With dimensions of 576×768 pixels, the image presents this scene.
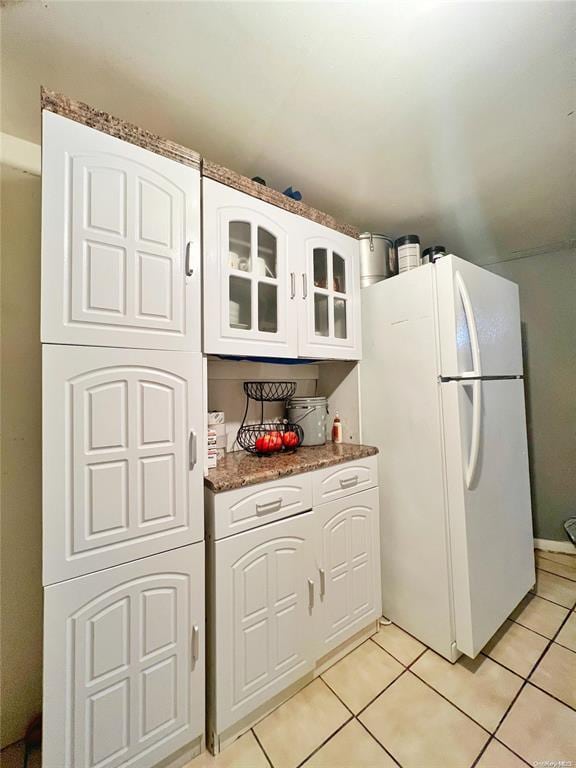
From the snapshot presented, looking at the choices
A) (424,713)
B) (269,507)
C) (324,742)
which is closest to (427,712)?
(424,713)

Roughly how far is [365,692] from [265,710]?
16.1 inches

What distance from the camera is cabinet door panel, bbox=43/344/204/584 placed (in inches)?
32.2

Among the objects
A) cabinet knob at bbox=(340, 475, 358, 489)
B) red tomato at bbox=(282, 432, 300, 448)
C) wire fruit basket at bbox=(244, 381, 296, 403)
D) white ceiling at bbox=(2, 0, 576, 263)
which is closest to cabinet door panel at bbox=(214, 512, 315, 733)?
cabinet knob at bbox=(340, 475, 358, 489)

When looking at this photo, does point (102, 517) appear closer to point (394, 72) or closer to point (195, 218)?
point (195, 218)

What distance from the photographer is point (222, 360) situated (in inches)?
62.0

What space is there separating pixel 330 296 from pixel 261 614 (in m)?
1.44

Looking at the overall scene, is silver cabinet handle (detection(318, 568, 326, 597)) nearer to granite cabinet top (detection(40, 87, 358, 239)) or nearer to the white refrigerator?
the white refrigerator

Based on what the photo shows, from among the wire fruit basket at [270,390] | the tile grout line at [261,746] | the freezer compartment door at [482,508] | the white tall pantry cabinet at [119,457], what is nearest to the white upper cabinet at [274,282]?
the white tall pantry cabinet at [119,457]

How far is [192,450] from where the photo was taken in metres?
1.03

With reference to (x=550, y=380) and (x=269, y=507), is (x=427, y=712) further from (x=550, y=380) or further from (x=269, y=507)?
(x=550, y=380)

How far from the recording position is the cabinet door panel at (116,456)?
82 cm

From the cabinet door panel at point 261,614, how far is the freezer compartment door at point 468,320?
967 mm

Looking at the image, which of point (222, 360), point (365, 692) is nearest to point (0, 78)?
point (222, 360)

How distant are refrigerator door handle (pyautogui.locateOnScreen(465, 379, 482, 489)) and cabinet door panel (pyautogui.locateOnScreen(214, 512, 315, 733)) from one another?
0.73 meters
